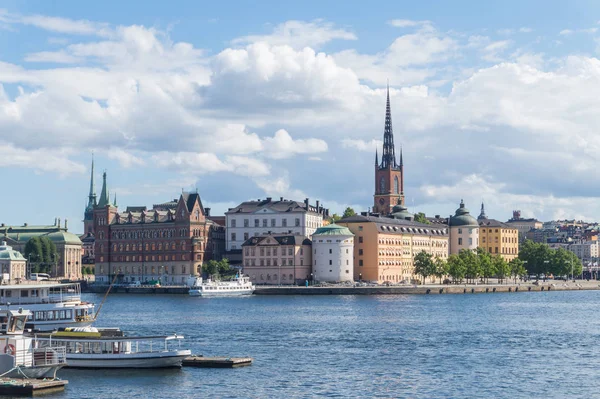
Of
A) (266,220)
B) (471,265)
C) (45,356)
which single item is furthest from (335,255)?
(45,356)

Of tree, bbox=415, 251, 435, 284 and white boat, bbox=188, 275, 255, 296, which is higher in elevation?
tree, bbox=415, 251, 435, 284

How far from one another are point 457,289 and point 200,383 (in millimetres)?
111405

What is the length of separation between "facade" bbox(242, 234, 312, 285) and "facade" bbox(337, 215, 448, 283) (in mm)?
8527

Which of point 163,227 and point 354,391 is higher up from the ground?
point 163,227

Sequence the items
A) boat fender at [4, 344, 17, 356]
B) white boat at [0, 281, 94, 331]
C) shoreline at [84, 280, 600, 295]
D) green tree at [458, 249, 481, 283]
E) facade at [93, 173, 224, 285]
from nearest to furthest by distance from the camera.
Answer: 1. boat fender at [4, 344, 17, 356]
2. white boat at [0, 281, 94, 331]
3. shoreline at [84, 280, 600, 295]
4. green tree at [458, 249, 481, 283]
5. facade at [93, 173, 224, 285]

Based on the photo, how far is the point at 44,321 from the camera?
70812mm

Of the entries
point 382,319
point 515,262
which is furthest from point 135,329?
point 515,262

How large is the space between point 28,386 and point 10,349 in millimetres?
3060

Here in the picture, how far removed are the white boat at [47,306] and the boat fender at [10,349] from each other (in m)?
18.9

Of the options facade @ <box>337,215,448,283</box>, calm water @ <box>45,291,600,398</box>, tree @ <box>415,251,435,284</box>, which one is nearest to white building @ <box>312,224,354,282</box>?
facade @ <box>337,215,448,283</box>

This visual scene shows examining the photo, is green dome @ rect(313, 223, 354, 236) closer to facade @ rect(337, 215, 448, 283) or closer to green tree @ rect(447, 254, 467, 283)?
facade @ rect(337, 215, 448, 283)

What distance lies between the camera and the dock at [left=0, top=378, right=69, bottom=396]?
47.2 metres

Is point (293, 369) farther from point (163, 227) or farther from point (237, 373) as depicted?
point (163, 227)

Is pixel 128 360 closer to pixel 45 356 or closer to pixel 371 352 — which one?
pixel 45 356
